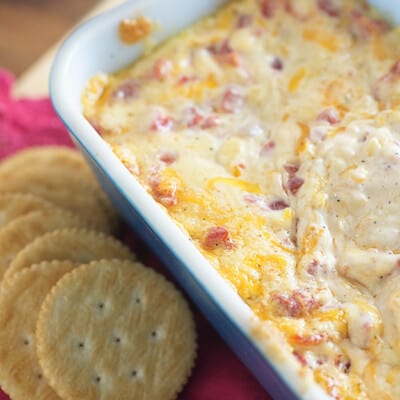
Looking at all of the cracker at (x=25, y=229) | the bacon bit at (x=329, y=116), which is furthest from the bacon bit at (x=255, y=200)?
the cracker at (x=25, y=229)

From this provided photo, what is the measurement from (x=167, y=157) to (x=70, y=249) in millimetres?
444

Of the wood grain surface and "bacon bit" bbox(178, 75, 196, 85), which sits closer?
"bacon bit" bbox(178, 75, 196, 85)

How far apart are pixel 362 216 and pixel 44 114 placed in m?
1.46

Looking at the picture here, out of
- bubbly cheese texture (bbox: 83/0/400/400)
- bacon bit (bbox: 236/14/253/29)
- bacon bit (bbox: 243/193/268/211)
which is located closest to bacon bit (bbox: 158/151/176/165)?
bubbly cheese texture (bbox: 83/0/400/400)

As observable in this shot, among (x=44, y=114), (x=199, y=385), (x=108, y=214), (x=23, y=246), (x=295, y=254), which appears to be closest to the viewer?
(x=295, y=254)

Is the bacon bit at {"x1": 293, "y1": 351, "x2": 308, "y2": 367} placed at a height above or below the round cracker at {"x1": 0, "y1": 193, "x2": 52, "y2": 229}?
above

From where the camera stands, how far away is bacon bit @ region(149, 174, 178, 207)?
1851 millimetres

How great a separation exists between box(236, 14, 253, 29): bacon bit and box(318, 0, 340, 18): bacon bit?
0.77 ft

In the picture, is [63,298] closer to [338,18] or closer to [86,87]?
[86,87]

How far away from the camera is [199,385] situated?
6.76 feet

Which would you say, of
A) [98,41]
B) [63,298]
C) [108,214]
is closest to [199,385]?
[63,298]

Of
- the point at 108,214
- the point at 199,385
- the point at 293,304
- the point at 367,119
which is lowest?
the point at 199,385

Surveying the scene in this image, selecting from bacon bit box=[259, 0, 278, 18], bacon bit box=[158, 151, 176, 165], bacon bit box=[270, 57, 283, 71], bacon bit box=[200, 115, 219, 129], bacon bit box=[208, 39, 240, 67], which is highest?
bacon bit box=[259, 0, 278, 18]

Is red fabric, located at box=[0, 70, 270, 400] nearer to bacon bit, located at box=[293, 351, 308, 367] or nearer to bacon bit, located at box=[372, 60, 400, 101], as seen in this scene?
bacon bit, located at box=[293, 351, 308, 367]
